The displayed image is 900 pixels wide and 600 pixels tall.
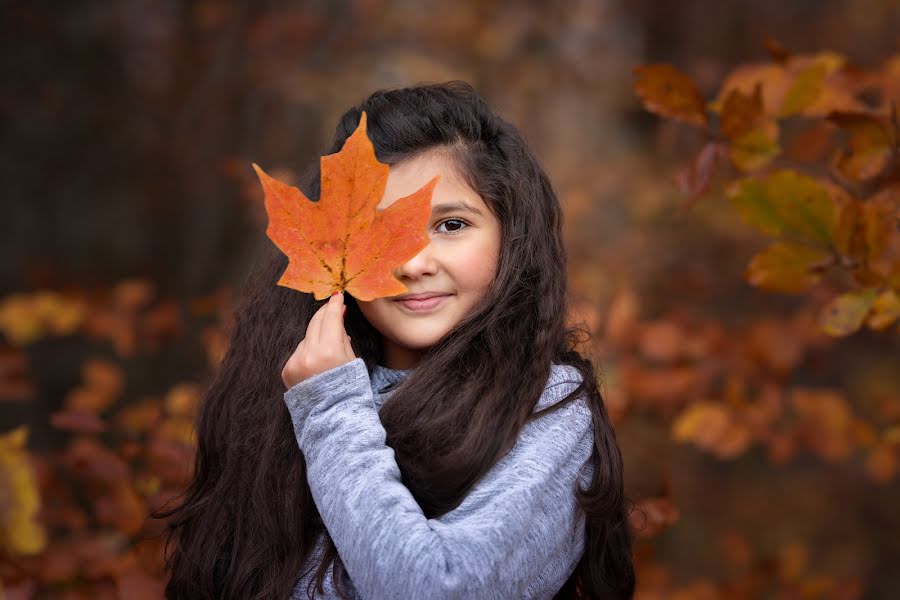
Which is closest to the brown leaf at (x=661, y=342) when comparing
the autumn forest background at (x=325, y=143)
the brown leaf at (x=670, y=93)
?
the autumn forest background at (x=325, y=143)

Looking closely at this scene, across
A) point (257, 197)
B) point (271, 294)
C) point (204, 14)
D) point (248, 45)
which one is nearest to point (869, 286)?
point (271, 294)

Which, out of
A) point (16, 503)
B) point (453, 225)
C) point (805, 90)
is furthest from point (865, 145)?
point (16, 503)

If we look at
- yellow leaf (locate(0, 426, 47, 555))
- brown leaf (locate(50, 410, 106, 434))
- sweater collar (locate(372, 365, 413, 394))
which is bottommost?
yellow leaf (locate(0, 426, 47, 555))

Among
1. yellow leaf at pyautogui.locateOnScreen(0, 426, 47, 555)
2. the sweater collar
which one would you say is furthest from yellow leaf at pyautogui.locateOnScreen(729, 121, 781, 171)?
yellow leaf at pyautogui.locateOnScreen(0, 426, 47, 555)

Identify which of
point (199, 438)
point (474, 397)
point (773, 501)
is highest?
point (474, 397)

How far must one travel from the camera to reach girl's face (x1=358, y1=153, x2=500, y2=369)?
1.43 metres

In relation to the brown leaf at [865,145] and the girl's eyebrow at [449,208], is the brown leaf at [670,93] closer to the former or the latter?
the brown leaf at [865,145]

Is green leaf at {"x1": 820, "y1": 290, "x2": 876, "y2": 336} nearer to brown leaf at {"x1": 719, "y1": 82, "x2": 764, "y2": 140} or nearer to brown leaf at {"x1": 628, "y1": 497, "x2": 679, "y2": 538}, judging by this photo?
brown leaf at {"x1": 719, "y1": 82, "x2": 764, "y2": 140}

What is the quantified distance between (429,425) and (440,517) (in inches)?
6.5

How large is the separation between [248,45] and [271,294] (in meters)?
3.19

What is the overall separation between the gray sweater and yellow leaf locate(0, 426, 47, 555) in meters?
0.84

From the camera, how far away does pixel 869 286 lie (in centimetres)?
144

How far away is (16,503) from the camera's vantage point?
6.22ft

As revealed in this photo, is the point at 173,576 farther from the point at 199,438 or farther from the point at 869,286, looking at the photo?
the point at 869,286
